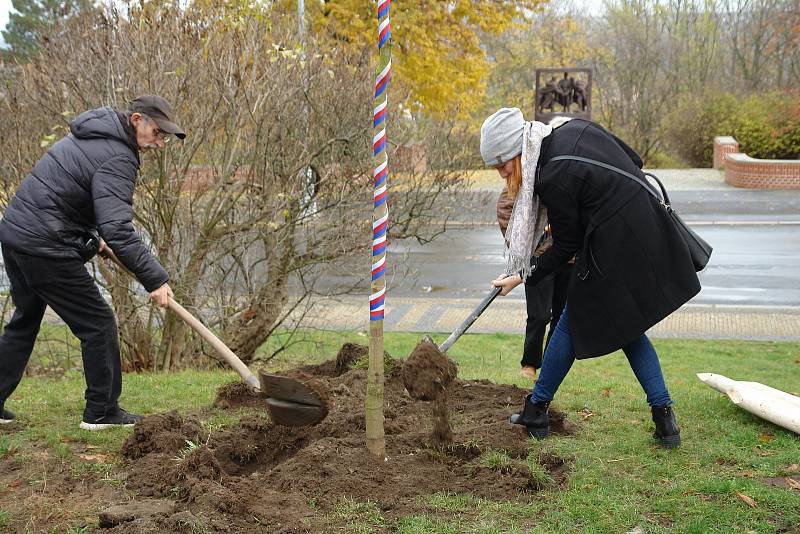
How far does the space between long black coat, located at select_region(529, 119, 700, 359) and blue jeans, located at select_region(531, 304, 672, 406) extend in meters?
0.21

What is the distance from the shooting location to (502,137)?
4.38 m

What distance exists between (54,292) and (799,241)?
46.4 ft

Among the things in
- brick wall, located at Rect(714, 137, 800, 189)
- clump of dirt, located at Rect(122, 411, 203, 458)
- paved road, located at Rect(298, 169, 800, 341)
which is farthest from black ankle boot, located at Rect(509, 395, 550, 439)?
brick wall, located at Rect(714, 137, 800, 189)

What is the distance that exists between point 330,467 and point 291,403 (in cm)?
60

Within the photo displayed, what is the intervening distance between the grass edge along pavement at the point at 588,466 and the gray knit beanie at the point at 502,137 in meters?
1.52

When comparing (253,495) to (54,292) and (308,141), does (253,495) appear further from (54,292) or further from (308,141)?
(308,141)

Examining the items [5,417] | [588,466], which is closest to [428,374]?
[588,466]

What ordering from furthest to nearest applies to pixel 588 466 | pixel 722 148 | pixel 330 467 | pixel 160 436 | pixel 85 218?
pixel 722 148 < pixel 85 218 < pixel 160 436 < pixel 588 466 < pixel 330 467

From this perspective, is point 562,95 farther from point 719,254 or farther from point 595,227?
point 595,227

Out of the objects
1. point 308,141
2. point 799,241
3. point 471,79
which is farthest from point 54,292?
point 471,79

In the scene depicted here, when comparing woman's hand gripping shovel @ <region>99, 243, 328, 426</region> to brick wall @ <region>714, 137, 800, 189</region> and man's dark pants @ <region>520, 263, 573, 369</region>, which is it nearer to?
man's dark pants @ <region>520, 263, 573, 369</region>

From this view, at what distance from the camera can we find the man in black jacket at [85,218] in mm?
4891

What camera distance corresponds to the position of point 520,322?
10.4 metres

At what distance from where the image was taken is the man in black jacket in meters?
4.89
